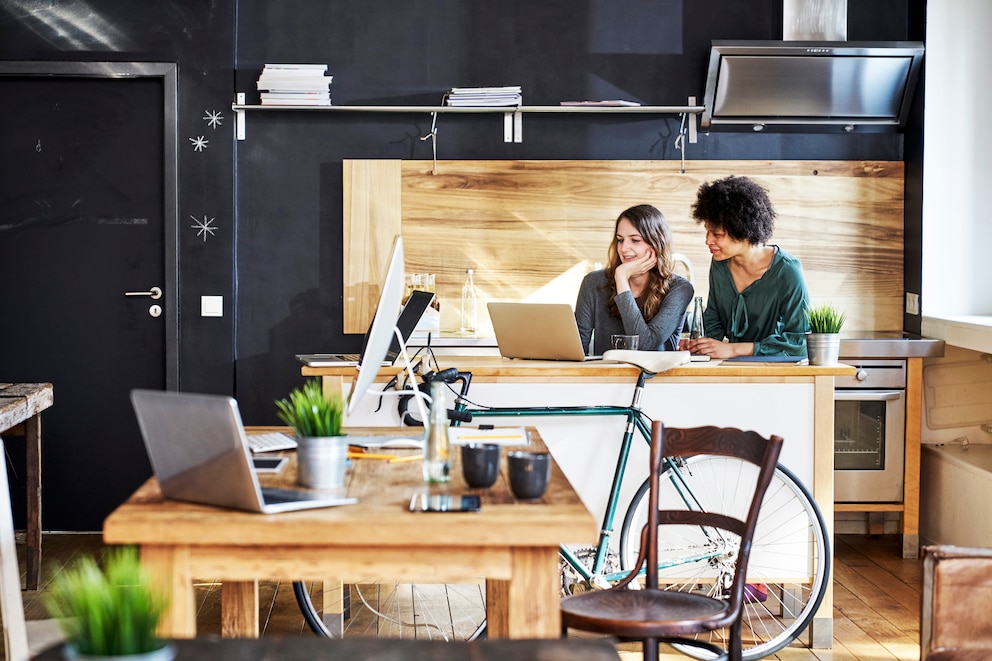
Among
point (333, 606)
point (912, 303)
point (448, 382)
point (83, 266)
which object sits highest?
point (83, 266)

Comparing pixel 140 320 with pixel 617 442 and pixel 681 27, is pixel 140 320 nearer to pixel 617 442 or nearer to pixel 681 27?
pixel 617 442

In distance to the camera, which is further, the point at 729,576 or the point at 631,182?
the point at 631,182

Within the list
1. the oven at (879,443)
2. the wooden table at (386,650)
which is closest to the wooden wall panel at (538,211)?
the oven at (879,443)

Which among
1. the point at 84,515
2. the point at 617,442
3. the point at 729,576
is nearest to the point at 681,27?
the point at 617,442

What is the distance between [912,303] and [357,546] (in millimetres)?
3976

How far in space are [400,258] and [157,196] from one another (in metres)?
3.02

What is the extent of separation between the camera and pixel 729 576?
3.18 meters

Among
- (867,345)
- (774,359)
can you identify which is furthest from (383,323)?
(867,345)

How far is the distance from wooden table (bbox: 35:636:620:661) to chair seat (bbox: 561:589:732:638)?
2.70ft

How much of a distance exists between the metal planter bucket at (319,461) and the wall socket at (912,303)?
3.76 meters

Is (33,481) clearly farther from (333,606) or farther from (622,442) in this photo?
(622,442)

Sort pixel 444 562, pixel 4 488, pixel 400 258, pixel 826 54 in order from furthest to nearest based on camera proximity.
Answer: pixel 826 54 → pixel 4 488 → pixel 400 258 → pixel 444 562

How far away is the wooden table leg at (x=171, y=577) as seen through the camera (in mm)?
1718

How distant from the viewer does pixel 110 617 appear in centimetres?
108
